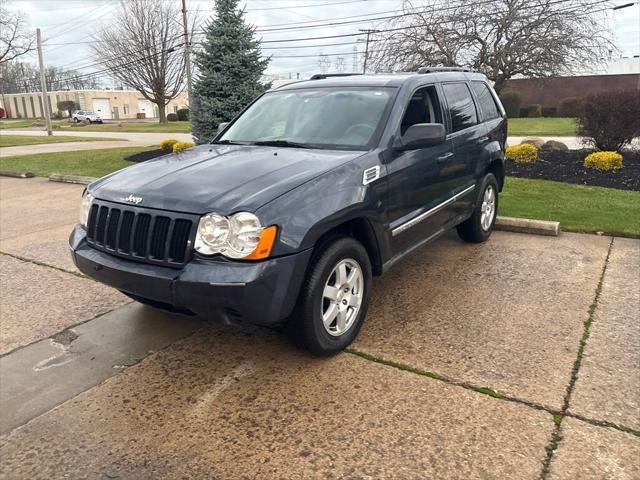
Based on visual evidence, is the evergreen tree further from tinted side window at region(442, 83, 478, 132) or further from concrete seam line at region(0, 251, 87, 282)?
tinted side window at region(442, 83, 478, 132)

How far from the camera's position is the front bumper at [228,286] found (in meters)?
2.75

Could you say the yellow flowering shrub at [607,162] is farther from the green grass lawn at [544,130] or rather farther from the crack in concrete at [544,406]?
the green grass lawn at [544,130]

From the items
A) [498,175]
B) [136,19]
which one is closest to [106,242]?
[498,175]

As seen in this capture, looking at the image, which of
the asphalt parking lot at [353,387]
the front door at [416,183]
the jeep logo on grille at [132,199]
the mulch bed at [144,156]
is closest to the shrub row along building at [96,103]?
the mulch bed at [144,156]

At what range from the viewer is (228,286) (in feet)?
8.96

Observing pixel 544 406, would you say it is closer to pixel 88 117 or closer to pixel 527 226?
pixel 527 226

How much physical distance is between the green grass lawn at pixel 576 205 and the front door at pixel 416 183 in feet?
8.90

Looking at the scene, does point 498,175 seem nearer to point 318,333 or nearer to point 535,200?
point 535,200

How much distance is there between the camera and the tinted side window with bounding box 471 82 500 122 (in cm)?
553

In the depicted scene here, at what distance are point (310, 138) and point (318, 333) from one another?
1587mm

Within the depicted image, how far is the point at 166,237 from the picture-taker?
2947mm

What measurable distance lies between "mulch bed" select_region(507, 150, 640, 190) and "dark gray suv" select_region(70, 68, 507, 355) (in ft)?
16.9

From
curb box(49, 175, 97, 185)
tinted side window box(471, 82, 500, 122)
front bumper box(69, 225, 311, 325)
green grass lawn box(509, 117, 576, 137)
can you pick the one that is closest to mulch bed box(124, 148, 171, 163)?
curb box(49, 175, 97, 185)

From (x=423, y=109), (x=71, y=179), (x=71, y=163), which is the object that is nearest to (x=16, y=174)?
(x=71, y=163)
